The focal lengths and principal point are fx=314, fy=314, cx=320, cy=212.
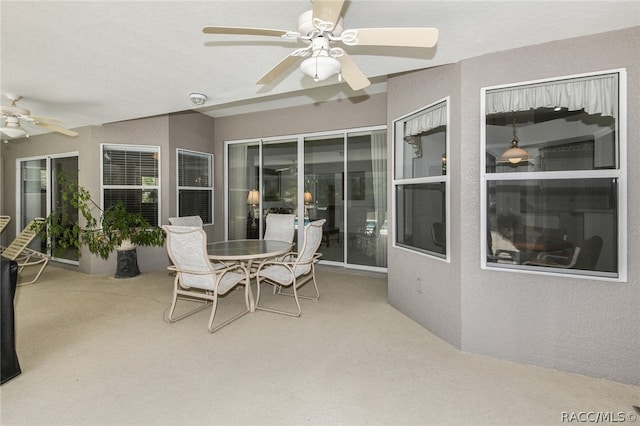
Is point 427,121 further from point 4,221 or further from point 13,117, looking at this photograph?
point 4,221

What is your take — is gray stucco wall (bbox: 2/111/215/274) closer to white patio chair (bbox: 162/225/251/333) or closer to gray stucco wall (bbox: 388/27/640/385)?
white patio chair (bbox: 162/225/251/333)

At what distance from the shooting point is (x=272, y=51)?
259 centimetres

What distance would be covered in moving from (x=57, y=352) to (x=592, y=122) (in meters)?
4.58

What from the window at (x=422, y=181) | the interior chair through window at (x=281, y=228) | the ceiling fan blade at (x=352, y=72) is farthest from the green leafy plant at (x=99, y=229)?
the ceiling fan blade at (x=352, y=72)

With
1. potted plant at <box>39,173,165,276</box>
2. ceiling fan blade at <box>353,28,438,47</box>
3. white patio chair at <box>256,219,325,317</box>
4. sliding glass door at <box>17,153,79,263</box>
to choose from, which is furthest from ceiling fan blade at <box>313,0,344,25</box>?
sliding glass door at <box>17,153,79,263</box>

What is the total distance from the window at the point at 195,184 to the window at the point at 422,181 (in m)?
3.95

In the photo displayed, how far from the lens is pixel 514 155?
2.48 m

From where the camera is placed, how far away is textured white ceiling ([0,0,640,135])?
195 centimetres

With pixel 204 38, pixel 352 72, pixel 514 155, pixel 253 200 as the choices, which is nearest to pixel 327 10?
pixel 352 72

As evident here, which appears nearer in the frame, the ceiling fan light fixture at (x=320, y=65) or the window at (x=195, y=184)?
the ceiling fan light fixture at (x=320, y=65)

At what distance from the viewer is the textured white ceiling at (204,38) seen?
Answer: 6.40 ft

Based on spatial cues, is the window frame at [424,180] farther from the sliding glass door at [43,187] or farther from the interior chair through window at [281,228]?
the sliding glass door at [43,187]

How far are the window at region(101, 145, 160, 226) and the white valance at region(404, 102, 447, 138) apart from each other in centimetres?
429

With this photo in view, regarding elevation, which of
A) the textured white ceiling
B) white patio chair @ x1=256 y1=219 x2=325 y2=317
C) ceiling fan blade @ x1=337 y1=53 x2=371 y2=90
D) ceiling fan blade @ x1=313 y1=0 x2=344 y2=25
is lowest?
white patio chair @ x1=256 y1=219 x2=325 y2=317
